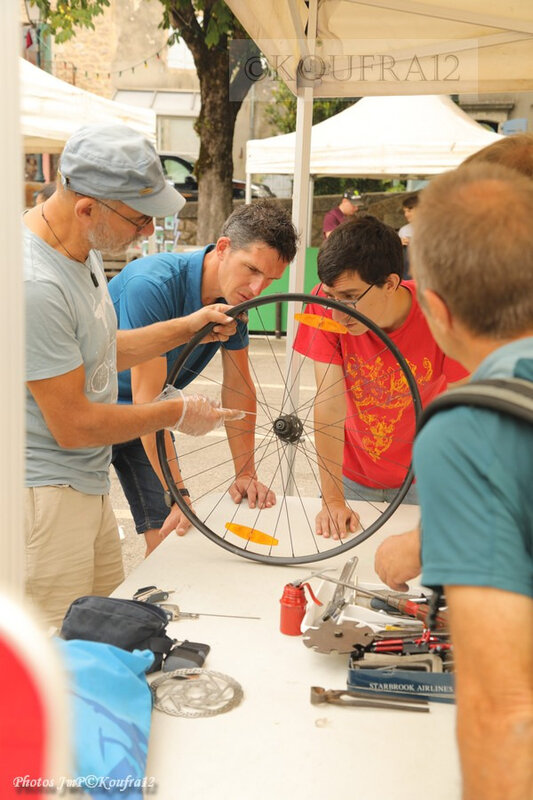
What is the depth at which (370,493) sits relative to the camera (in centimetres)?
240

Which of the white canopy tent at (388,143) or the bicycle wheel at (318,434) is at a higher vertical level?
the white canopy tent at (388,143)

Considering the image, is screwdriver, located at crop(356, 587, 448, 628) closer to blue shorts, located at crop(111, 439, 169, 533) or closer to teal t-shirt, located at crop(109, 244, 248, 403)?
teal t-shirt, located at crop(109, 244, 248, 403)

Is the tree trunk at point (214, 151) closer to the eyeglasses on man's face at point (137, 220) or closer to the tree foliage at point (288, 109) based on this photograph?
the tree foliage at point (288, 109)

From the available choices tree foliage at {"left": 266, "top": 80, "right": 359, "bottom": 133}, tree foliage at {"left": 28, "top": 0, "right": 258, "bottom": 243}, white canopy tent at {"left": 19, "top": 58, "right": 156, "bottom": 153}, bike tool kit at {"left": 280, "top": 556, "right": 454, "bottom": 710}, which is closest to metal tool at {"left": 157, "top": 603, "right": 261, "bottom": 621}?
bike tool kit at {"left": 280, "top": 556, "right": 454, "bottom": 710}

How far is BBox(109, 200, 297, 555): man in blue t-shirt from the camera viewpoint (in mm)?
2109

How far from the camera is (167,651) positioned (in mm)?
1359

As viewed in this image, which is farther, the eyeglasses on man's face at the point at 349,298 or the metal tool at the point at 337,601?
the eyeglasses on man's face at the point at 349,298

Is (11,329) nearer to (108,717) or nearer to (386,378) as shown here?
(108,717)

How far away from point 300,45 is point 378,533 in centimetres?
164

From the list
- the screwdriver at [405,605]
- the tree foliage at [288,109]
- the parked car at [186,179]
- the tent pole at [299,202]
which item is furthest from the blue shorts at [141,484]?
the tree foliage at [288,109]

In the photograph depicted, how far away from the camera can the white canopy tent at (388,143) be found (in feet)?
24.8

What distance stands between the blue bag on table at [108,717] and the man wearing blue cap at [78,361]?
560 millimetres

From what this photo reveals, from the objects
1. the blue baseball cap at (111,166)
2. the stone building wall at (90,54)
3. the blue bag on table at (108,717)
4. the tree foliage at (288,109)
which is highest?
the stone building wall at (90,54)

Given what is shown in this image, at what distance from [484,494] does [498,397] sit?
9cm
